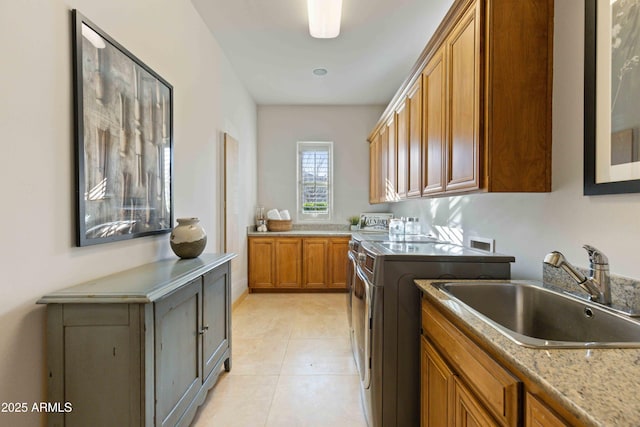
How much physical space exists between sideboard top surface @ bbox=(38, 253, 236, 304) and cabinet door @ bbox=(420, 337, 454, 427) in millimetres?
1194

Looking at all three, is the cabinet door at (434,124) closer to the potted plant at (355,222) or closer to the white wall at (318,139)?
the potted plant at (355,222)

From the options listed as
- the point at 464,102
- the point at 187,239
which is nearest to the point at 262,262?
the point at 187,239

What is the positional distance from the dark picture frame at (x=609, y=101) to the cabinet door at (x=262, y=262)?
3.73 metres

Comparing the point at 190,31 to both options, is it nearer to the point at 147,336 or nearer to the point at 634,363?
the point at 147,336

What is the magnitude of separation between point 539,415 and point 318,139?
15.3 ft

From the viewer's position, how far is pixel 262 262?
4461mm

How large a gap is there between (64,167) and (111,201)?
11.2 inches

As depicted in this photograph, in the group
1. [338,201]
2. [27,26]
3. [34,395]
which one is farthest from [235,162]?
[34,395]

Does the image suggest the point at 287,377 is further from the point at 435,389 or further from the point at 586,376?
the point at 586,376

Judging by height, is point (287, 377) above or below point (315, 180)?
below

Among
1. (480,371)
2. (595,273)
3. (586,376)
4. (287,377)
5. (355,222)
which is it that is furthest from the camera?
(355,222)

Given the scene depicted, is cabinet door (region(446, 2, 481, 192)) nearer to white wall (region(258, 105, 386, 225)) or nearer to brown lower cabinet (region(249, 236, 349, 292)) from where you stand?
brown lower cabinet (region(249, 236, 349, 292))

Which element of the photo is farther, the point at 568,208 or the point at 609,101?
the point at 568,208

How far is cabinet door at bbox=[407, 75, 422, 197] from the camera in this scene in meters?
2.38
